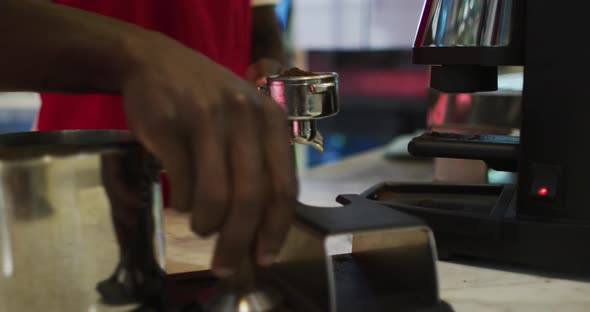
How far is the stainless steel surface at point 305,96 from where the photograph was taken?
550mm

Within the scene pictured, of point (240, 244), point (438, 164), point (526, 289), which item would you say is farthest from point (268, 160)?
point (438, 164)

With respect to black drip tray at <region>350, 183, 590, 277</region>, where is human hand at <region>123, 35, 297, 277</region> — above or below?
above

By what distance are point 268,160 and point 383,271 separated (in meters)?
0.19

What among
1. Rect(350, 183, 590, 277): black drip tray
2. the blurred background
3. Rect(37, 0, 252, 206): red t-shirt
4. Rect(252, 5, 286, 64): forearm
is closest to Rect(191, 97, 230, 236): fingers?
Rect(350, 183, 590, 277): black drip tray

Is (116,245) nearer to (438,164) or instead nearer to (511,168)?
(511,168)

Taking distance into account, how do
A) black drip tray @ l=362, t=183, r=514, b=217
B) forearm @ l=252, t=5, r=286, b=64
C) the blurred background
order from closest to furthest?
black drip tray @ l=362, t=183, r=514, b=217, forearm @ l=252, t=5, r=286, b=64, the blurred background

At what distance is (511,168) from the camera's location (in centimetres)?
67

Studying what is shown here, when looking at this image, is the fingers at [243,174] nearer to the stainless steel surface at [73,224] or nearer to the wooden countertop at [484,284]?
the stainless steel surface at [73,224]

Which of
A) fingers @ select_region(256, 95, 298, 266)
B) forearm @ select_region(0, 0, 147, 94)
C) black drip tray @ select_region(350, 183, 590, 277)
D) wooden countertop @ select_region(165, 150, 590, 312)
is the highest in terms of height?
forearm @ select_region(0, 0, 147, 94)

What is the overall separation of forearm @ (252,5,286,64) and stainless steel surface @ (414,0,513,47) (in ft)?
1.88

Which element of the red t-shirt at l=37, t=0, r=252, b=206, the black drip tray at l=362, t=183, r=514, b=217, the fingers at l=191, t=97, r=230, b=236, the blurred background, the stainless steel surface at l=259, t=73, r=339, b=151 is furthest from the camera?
the blurred background

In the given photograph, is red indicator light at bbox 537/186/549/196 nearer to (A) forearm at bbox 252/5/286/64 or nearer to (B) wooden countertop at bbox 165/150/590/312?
(B) wooden countertop at bbox 165/150/590/312

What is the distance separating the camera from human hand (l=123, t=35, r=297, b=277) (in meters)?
0.35

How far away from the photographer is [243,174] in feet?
1.16
